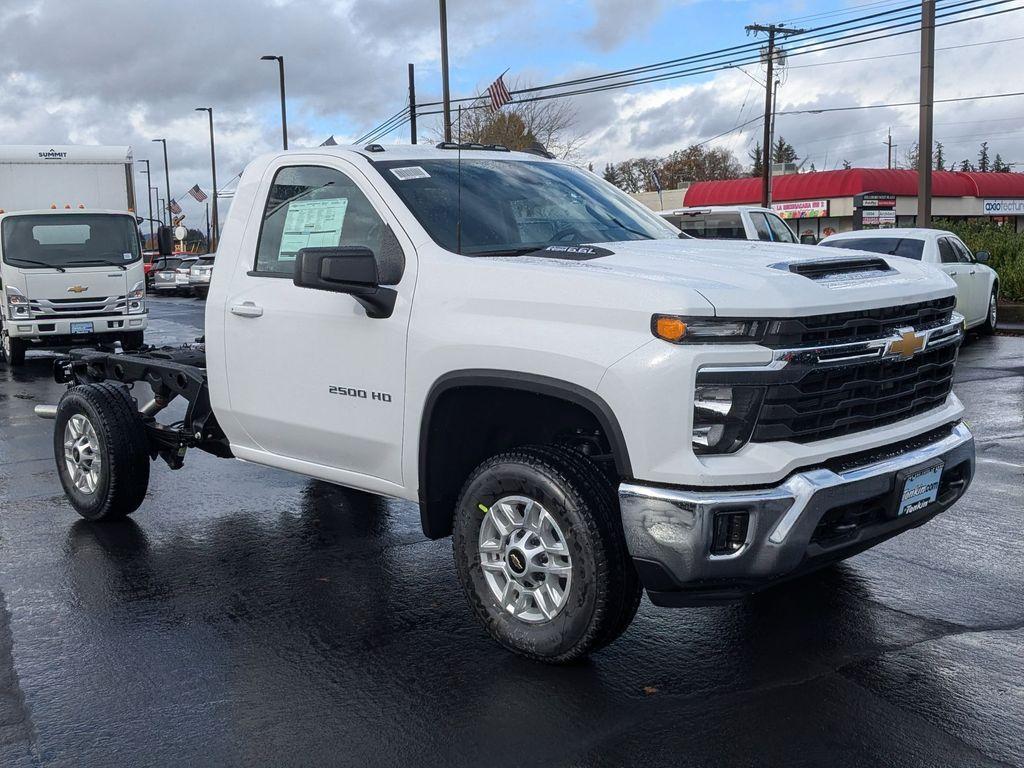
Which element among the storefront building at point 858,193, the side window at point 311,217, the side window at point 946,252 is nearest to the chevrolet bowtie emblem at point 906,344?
the side window at point 311,217

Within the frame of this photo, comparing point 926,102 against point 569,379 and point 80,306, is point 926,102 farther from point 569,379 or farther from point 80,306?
point 569,379

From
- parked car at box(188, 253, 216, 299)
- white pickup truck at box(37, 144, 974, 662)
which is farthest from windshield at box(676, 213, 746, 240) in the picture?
parked car at box(188, 253, 216, 299)

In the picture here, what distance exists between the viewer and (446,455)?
15.0 ft

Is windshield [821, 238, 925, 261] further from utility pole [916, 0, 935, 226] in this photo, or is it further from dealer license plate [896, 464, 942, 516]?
dealer license plate [896, 464, 942, 516]

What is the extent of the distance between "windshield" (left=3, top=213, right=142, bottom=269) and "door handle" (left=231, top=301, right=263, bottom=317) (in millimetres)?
13030

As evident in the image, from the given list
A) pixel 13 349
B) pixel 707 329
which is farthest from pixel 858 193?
pixel 707 329

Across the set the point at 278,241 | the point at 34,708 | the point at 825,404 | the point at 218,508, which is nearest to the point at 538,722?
the point at 825,404

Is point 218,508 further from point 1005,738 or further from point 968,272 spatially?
point 968,272

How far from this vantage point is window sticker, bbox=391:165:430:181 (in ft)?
16.2

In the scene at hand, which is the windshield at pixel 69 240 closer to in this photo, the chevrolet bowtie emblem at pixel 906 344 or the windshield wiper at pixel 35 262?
the windshield wiper at pixel 35 262

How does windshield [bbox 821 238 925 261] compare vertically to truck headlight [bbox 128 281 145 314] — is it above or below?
above

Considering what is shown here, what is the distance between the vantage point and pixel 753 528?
142 inches

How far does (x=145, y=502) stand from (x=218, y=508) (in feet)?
1.77

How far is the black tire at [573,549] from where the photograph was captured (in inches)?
154
